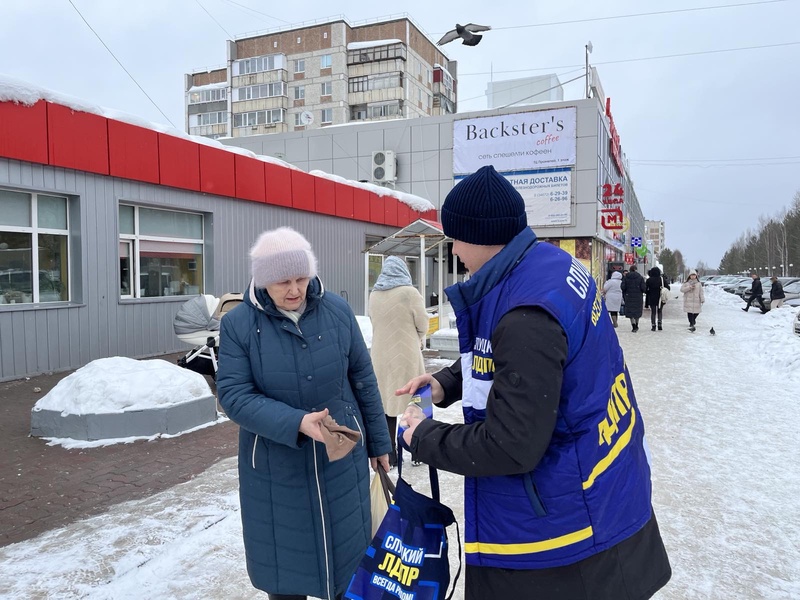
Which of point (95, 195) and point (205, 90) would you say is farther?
point (205, 90)

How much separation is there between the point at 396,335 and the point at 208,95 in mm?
59916

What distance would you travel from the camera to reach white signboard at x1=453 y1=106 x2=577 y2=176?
2275 cm

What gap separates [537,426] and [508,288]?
351 mm

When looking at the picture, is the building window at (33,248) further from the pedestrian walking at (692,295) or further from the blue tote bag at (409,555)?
the pedestrian walking at (692,295)

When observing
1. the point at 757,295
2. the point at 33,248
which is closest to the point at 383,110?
the point at 757,295

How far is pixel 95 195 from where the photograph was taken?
9.08 m

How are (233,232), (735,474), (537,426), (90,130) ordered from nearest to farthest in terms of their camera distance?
(537,426) < (735,474) < (90,130) < (233,232)

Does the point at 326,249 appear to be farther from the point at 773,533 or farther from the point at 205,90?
the point at 205,90

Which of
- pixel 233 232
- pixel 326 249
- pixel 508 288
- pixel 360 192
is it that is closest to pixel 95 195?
pixel 233 232

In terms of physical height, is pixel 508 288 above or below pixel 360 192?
below

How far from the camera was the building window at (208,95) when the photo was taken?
185 feet

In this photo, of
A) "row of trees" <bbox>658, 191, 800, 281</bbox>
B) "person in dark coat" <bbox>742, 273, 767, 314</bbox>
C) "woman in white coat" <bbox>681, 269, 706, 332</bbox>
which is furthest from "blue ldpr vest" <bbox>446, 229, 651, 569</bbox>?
"row of trees" <bbox>658, 191, 800, 281</bbox>

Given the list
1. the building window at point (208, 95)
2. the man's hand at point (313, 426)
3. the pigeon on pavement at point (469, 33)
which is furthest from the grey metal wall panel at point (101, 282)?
the building window at point (208, 95)

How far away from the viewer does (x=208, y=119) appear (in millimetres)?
58000
